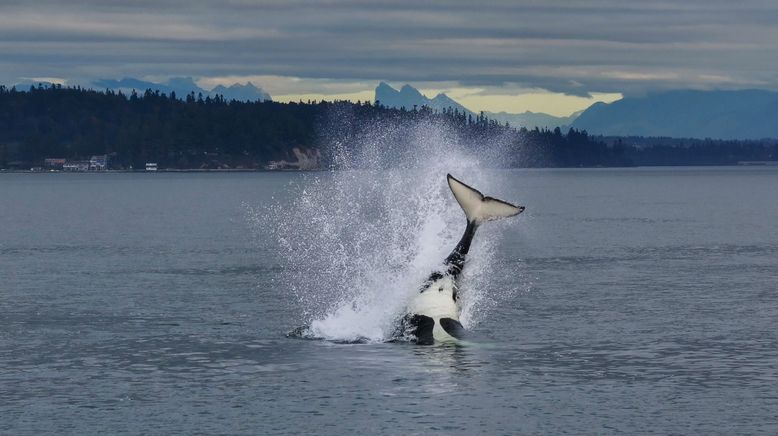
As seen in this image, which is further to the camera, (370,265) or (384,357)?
(370,265)

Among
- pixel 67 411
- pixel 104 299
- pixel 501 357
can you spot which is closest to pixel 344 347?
pixel 501 357

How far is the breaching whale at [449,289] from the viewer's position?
43438mm

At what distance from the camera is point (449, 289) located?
44156 millimetres

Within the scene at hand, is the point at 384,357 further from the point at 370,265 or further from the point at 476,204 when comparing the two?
the point at 370,265

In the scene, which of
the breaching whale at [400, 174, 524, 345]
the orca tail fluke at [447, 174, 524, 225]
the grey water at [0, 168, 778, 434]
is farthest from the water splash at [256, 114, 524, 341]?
the grey water at [0, 168, 778, 434]

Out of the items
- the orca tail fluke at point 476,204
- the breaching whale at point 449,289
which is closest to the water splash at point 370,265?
the breaching whale at point 449,289

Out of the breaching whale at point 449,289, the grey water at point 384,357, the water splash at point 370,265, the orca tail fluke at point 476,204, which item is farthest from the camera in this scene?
the water splash at point 370,265

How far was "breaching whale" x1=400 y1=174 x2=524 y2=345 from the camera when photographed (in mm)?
43438

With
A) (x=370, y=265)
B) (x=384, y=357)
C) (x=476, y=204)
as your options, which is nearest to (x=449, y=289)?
(x=476, y=204)

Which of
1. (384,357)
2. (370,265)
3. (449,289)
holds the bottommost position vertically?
(370,265)

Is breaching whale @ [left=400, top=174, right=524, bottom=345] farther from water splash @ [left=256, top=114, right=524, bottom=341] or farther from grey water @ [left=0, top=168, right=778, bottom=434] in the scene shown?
grey water @ [left=0, top=168, right=778, bottom=434]

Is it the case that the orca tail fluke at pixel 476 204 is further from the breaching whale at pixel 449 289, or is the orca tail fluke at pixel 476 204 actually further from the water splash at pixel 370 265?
the water splash at pixel 370 265

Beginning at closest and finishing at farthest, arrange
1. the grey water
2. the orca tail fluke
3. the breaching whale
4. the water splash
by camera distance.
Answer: the grey water
the orca tail fluke
the breaching whale
the water splash

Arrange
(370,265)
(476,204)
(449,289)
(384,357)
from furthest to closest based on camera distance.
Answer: (370,265), (449,289), (476,204), (384,357)
